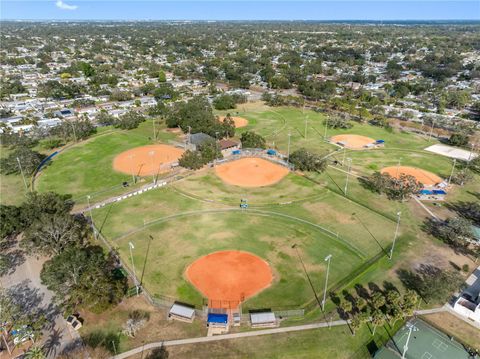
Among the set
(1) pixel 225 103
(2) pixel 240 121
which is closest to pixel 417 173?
(2) pixel 240 121

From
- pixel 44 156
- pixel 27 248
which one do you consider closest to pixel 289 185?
pixel 27 248

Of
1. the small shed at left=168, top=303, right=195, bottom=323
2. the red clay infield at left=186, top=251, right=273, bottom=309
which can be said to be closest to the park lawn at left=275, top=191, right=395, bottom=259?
the red clay infield at left=186, top=251, right=273, bottom=309

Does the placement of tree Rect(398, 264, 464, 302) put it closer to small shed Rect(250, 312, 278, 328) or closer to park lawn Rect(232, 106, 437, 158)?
small shed Rect(250, 312, 278, 328)

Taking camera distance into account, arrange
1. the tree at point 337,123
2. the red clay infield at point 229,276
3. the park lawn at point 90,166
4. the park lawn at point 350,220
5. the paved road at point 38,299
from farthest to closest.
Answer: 1. the tree at point 337,123
2. the park lawn at point 90,166
3. the park lawn at point 350,220
4. the red clay infield at point 229,276
5. the paved road at point 38,299

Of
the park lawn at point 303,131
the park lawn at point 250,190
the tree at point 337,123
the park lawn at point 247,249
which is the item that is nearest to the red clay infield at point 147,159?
the park lawn at point 250,190

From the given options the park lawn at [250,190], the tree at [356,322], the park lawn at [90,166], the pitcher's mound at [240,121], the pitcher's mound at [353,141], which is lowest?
the park lawn at [90,166]

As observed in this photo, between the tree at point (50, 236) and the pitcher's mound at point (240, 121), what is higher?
the tree at point (50, 236)

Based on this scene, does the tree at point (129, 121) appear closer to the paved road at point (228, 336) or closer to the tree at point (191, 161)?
the tree at point (191, 161)
